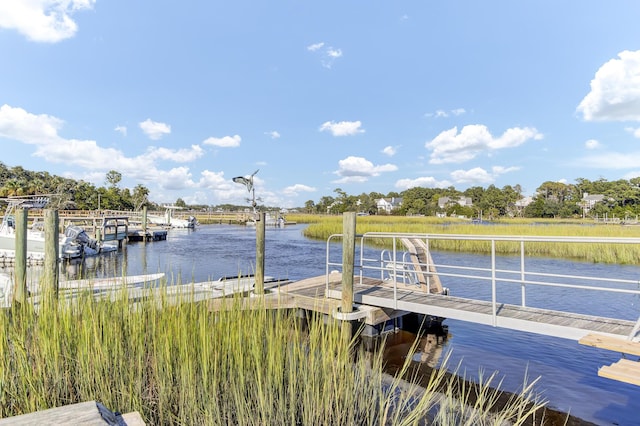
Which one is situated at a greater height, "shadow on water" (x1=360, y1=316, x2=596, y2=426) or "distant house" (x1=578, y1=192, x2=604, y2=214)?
"distant house" (x1=578, y1=192, x2=604, y2=214)

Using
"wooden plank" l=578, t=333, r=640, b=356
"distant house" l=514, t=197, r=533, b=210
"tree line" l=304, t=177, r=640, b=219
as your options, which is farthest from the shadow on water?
"distant house" l=514, t=197, r=533, b=210

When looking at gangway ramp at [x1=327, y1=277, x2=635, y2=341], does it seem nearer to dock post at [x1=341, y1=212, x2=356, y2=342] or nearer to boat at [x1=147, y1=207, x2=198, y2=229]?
dock post at [x1=341, y1=212, x2=356, y2=342]

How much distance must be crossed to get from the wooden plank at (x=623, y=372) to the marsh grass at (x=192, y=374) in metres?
0.67

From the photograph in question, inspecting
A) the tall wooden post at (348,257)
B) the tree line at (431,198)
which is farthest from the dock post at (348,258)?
the tree line at (431,198)

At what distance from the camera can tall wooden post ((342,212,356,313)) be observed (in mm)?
6191

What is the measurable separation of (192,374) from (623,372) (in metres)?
3.29

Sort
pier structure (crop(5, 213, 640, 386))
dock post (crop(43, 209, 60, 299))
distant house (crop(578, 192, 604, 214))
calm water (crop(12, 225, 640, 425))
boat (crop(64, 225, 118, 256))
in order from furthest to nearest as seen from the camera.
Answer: distant house (crop(578, 192, 604, 214)), boat (crop(64, 225, 118, 256)), dock post (crop(43, 209, 60, 299)), calm water (crop(12, 225, 640, 425)), pier structure (crop(5, 213, 640, 386))

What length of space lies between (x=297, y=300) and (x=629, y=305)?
9.22 meters

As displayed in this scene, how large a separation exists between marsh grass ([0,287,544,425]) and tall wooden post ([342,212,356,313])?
9.76 feet

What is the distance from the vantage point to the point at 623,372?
2.96 metres

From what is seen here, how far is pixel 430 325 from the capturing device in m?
7.98

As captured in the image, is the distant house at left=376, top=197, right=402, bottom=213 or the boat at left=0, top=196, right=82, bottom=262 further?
the distant house at left=376, top=197, right=402, bottom=213

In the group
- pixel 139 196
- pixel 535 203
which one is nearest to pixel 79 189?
pixel 139 196

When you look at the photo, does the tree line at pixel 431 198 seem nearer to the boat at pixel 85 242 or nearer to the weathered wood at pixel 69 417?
the boat at pixel 85 242
